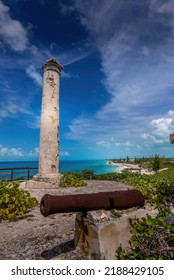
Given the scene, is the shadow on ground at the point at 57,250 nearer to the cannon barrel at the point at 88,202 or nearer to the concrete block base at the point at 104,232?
the concrete block base at the point at 104,232

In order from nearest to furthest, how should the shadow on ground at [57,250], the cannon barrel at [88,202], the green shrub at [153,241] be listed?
A: the green shrub at [153,241] < the cannon barrel at [88,202] < the shadow on ground at [57,250]

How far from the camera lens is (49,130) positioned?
486 inches

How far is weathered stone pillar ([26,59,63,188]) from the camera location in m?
12.1

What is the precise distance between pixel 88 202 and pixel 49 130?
9441 millimetres

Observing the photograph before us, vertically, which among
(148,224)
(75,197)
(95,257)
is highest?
(75,197)

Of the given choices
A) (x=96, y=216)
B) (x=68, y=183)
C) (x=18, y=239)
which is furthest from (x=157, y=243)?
(x=68, y=183)

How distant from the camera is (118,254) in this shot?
3.02 m

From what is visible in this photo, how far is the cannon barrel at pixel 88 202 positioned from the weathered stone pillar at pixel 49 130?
8.78m

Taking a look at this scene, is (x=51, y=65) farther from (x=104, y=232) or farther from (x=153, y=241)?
(x=153, y=241)

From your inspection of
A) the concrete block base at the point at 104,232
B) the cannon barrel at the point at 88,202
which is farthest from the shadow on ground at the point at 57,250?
the cannon barrel at the point at 88,202

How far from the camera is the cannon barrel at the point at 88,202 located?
3.03 m

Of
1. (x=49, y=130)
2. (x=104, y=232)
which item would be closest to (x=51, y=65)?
(x=49, y=130)
